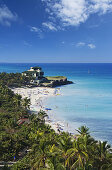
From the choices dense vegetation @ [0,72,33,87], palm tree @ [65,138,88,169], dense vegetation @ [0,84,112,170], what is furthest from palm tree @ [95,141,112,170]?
dense vegetation @ [0,72,33,87]

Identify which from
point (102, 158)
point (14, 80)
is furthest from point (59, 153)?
point (14, 80)

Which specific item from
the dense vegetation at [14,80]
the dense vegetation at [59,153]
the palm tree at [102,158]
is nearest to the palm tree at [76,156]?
the dense vegetation at [59,153]

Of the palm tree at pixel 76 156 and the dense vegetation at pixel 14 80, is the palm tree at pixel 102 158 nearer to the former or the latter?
the palm tree at pixel 76 156

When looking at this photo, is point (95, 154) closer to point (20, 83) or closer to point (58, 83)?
point (20, 83)

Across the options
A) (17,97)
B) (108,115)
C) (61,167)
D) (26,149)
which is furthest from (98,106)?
(61,167)

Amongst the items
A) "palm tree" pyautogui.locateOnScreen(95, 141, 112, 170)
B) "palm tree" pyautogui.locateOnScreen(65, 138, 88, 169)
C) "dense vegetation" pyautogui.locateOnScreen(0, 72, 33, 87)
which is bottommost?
"palm tree" pyautogui.locateOnScreen(95, 141, 112, 170)

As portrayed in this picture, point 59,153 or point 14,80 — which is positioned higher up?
point 14,80

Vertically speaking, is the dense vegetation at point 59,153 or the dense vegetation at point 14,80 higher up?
the dense vegetation at point 14,80

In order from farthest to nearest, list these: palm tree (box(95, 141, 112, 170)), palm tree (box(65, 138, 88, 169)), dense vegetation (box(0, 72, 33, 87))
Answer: dense vegetation (box(0, 72, 33, 87)) → palm tree (box(95, 141, 112, 170)) → palm tree (box(65, 138, 88, 169))

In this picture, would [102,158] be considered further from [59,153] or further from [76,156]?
[59,153]

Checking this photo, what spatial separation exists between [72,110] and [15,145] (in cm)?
3108

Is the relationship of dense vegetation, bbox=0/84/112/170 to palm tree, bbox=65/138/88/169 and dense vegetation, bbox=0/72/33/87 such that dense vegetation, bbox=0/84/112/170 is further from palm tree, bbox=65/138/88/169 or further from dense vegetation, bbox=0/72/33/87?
dense vegetation, bbox=0/72/33/87

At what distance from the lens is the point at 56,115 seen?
43.7 metres

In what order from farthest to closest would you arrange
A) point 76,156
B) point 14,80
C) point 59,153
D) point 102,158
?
point 14,80 → point 59,153 → point 102,158 → point 76,156
